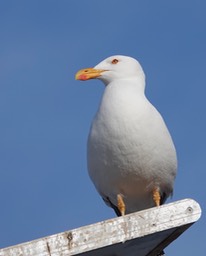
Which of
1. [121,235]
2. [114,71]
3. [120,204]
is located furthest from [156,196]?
[121,235]

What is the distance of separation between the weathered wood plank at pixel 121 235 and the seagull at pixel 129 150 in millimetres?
2067

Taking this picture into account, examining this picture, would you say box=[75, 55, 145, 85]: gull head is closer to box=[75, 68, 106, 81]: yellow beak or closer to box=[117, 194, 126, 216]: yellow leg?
box=[75, 68, 106, 81]: yellow beak

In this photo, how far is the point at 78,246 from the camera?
4062mm

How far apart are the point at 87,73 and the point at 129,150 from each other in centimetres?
119

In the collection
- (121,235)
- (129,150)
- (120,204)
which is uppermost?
(129,150)

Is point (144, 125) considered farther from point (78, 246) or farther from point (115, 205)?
point (78, 246)

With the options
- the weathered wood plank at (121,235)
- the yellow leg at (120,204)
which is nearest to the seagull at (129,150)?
the yellow leg at (120,204)

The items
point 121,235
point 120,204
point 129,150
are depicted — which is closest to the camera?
point 121,235

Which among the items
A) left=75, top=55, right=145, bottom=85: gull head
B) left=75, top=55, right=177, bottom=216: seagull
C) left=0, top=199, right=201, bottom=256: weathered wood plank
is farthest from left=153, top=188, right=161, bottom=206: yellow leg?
left=0, top=199, right=201, bottom=256: weathered wood plank

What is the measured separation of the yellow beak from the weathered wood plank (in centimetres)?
305

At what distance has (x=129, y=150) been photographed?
20.9 feet

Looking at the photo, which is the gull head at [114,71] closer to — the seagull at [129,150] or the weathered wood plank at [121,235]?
the seagull at [129,150]

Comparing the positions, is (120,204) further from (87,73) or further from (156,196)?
(87,73)

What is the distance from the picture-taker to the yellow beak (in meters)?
7.17
